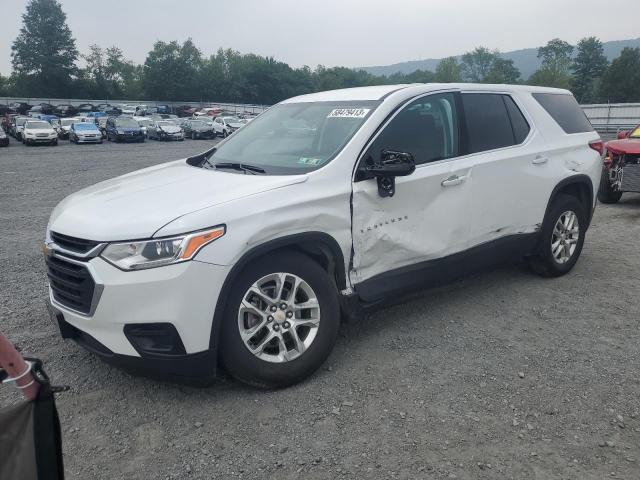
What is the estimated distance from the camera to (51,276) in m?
3.35

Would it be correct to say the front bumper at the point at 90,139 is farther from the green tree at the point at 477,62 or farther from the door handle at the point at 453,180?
the green tree at the point at 477,62

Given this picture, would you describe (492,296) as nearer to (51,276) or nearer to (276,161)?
(276,161)

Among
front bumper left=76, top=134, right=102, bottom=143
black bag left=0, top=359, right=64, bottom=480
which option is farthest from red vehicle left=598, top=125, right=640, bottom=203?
front bumper left=76, top=134, right=102, bottom=143

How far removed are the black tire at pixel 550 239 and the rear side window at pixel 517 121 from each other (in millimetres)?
737

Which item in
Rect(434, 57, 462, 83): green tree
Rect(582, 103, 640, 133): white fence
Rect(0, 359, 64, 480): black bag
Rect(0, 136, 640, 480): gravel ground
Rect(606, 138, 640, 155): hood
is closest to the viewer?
Rect(0, 359, 64, 480): black bag

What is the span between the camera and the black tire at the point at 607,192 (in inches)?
374

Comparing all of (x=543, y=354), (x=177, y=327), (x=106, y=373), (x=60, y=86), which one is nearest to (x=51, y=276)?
(x=106, y=373)

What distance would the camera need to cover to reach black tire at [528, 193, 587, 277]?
201 inches

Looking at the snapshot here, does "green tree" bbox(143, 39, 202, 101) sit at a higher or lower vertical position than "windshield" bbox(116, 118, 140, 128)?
higher

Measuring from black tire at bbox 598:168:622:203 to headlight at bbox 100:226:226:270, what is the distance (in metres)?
8.57

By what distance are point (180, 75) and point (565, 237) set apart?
3797 inches

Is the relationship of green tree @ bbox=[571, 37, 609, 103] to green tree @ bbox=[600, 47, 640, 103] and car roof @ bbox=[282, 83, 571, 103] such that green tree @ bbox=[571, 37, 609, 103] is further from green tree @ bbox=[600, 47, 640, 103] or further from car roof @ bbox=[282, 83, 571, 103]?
car roof @ bbox=[282, 83, 571, 103]

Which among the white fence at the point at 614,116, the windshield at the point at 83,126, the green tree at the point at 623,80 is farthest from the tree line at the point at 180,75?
the windshield at the point at 83,126

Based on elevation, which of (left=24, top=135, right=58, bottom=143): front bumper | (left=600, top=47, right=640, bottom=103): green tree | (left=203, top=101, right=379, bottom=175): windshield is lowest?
(left=24, top=135, right=58, bottom=143): front bumper
